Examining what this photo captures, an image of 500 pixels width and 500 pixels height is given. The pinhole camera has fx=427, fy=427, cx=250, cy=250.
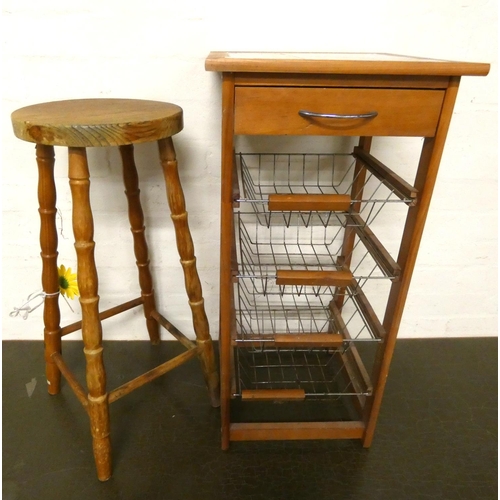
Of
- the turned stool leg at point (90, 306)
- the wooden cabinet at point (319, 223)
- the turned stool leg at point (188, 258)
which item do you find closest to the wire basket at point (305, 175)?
the wooden cabinet at point (319, 223)

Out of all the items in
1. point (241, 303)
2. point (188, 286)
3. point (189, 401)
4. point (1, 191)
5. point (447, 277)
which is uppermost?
point (1, 191)

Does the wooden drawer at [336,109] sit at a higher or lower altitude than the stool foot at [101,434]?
higher

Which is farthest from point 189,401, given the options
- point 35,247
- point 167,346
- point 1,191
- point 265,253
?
point 1,191

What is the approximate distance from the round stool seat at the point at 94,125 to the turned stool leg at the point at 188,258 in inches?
3.9

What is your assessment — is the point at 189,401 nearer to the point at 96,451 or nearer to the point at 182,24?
the point at 96,451

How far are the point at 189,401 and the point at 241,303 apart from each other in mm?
383

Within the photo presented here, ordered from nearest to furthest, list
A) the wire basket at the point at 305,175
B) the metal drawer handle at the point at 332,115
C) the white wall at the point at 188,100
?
the metal drawer handle at the point at 332,115 < the white wall at the point at 188,100 < the wire basket at the point at 305,175

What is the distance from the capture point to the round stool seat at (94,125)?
0.85 meters

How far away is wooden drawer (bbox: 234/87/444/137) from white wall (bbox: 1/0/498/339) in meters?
0.44

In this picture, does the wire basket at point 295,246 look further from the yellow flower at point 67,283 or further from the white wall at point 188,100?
the yellow flower at point 67,283

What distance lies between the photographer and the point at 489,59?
126 centimetres

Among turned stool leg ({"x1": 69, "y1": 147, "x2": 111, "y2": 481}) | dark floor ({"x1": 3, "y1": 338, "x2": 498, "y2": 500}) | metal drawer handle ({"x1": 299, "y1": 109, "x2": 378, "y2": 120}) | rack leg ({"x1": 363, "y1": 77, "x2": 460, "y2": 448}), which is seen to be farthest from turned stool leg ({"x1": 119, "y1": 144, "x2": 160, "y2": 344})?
rack leg ({"x1": 363, "y1": 77, "x2": 460, "y2": 448})

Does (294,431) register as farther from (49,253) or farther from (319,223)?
(49,253)

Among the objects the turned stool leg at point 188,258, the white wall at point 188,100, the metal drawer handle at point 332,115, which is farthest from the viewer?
the white wall at point 188,100
